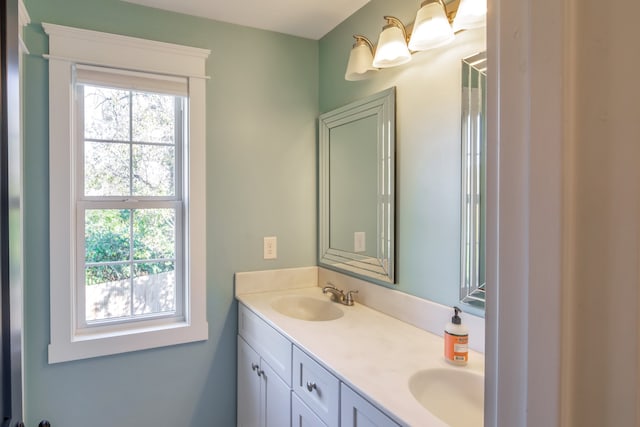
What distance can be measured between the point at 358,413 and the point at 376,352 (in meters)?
0.27

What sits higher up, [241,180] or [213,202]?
[241,180]

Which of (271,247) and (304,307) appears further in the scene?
(271,247)

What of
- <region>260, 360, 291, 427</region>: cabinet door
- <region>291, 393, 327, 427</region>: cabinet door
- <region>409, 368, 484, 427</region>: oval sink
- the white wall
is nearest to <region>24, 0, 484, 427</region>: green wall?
<region>409, 368, 484, 427</region>: oval sink

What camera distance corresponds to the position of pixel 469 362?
128cm

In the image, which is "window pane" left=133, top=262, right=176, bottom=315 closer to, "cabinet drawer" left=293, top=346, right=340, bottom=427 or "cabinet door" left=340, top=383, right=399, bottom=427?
"cabinet drawer" left=293, top=346, right=340, bottom=427

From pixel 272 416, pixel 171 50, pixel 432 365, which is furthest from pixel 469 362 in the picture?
pixel 171 50

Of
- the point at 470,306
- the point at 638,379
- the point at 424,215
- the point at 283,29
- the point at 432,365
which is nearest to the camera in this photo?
the point at 638,379

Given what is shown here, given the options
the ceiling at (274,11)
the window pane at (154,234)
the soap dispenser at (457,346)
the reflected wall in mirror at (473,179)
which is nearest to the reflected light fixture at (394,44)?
the reflected wall in mirror at (473,179)

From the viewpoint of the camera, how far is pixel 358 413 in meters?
Result: 1.12

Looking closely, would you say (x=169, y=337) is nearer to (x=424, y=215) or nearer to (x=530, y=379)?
(x=424, y=215)

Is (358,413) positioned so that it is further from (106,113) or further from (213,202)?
→ (106,113)

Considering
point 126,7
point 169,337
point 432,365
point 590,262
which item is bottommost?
point 169,337

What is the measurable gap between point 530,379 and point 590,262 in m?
0.12

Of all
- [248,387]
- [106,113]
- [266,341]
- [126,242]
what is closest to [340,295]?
[266,341]
